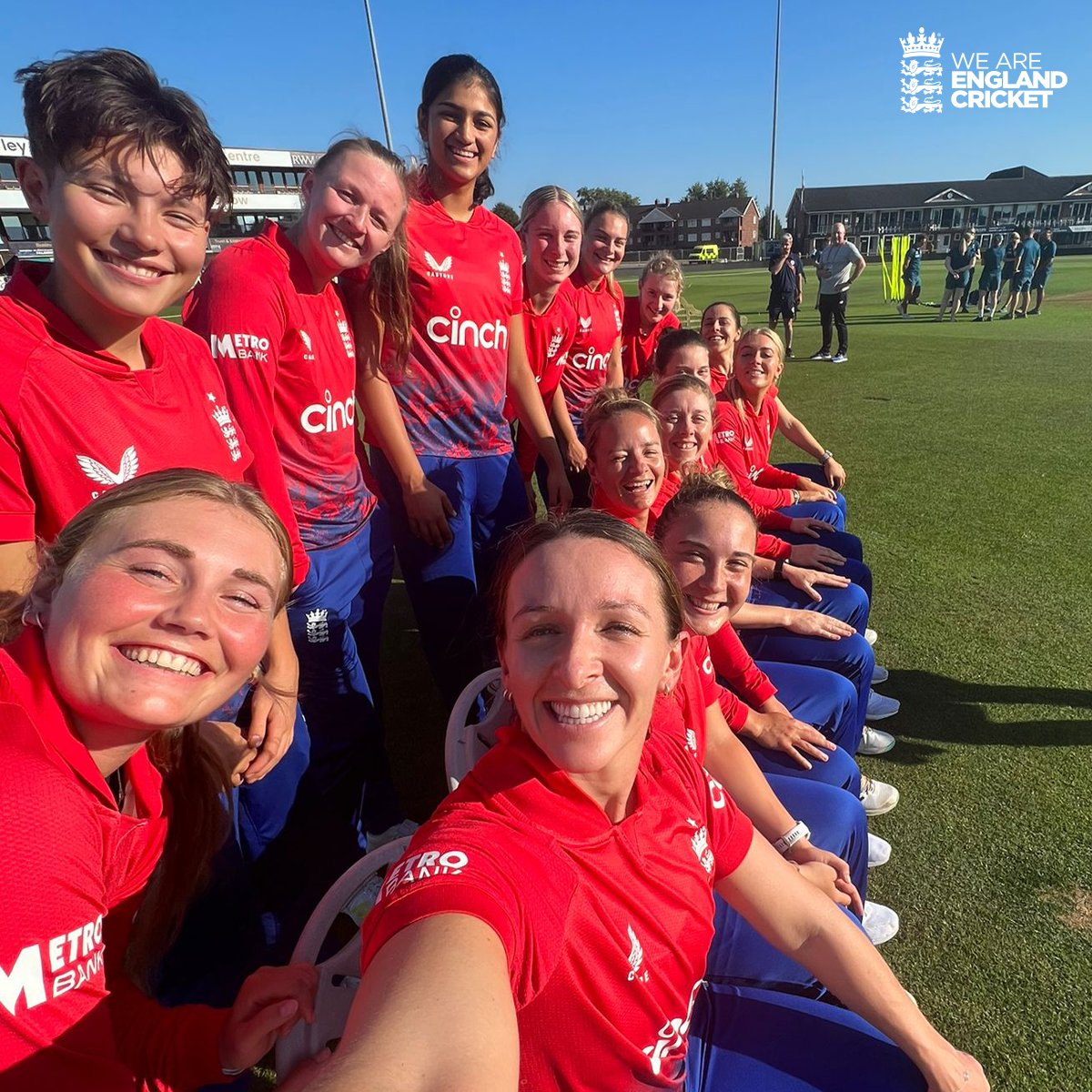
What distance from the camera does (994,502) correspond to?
6289 millimetres

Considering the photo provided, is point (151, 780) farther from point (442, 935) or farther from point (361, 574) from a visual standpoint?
point (361, 574)

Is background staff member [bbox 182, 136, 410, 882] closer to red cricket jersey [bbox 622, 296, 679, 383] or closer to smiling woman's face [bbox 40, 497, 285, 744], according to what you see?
smiling woman's face [bbox 40, 497, 285, 744]

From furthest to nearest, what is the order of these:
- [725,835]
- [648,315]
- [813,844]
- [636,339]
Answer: [636,339]
[648,315]
[813,844]
[725,835]

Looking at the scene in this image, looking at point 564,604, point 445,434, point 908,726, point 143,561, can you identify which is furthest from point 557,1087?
point 908,726

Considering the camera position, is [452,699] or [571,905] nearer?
[571,905]

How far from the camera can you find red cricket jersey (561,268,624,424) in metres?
4.27

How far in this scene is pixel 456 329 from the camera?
2.90 m

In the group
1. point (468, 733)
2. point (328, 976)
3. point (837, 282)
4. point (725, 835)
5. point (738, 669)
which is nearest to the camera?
point (328, 976)

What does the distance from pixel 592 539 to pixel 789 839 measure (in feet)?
3.95

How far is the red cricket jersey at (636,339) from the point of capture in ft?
17.3

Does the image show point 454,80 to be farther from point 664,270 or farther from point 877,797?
point 877,797

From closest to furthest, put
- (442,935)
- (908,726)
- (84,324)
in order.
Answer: (442,935) < (84,324) < (908,726)

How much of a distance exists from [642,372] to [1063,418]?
6.66m

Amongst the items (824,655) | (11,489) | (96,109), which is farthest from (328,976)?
(824,655)
